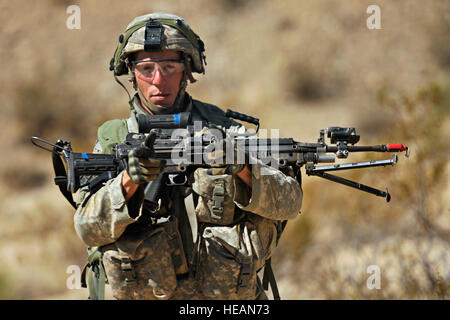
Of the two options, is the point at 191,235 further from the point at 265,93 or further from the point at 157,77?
the point at 265,93

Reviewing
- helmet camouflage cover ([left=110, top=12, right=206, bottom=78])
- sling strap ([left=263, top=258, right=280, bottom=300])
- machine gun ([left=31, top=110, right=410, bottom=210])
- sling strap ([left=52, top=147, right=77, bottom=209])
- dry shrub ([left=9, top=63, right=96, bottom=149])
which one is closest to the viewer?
machine gun ([left=31, top=110, right=410, bottom=210])

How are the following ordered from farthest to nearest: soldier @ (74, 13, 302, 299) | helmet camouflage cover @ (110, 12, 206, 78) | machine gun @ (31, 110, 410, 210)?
helmet camouflage cover @ (110, 12, 206, 78) < soldier @ (74, 13, 302, 299) < machine gun @ (31, 110, 410, 210)

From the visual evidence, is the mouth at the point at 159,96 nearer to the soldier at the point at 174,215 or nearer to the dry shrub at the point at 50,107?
the soldier at the point at 174,215

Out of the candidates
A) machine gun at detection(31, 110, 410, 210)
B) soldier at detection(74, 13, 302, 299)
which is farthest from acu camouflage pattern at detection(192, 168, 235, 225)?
machine gun at detection(31, 110, 410, 210)

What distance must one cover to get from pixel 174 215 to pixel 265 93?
15.1 m

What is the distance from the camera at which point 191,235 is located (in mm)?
4609

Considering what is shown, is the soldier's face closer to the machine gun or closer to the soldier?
the soldier

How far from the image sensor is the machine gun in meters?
4.01

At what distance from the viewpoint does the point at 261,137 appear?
4.45m

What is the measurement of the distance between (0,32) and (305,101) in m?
10.4

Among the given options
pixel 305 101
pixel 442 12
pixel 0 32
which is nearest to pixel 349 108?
pixel 305 101

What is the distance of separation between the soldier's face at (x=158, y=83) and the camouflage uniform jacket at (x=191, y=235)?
298mm

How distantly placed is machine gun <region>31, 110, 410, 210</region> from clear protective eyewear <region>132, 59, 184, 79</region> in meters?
0.40

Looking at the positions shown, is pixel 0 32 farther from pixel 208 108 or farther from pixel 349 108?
pixel 208 108
